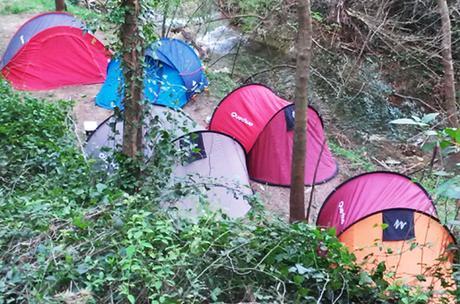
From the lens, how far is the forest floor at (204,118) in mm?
7141

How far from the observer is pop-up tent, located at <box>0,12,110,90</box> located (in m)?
8.82

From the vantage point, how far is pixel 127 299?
100 inches

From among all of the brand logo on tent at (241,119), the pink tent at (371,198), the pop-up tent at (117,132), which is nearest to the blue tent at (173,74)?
the brand logo on tent at (241,119)

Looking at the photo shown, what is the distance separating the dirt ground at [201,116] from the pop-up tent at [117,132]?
4.85 feet

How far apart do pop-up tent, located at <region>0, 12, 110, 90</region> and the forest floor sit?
1.12 feet

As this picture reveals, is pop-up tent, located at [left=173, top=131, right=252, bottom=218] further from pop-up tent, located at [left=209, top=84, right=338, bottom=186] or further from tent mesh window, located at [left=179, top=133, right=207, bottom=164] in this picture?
pop-up tent, located at [left=209, top=84, right=338, bottom=186]

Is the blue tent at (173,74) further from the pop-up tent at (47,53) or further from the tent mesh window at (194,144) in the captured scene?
the tent mesh window at (194,144)

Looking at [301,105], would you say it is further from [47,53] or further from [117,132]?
[47,53]

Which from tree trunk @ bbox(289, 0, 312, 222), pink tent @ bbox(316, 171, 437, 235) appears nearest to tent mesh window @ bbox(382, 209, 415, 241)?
pink tent @ bbox(316, 171, 437, 235)

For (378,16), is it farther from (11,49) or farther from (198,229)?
(198,229)

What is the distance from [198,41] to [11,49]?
273 inches

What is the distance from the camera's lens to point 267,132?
24.1 ft

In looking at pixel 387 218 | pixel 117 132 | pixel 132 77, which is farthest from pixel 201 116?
pixel 387 218

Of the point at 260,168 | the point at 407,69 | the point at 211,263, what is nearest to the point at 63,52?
the point at 260,168
